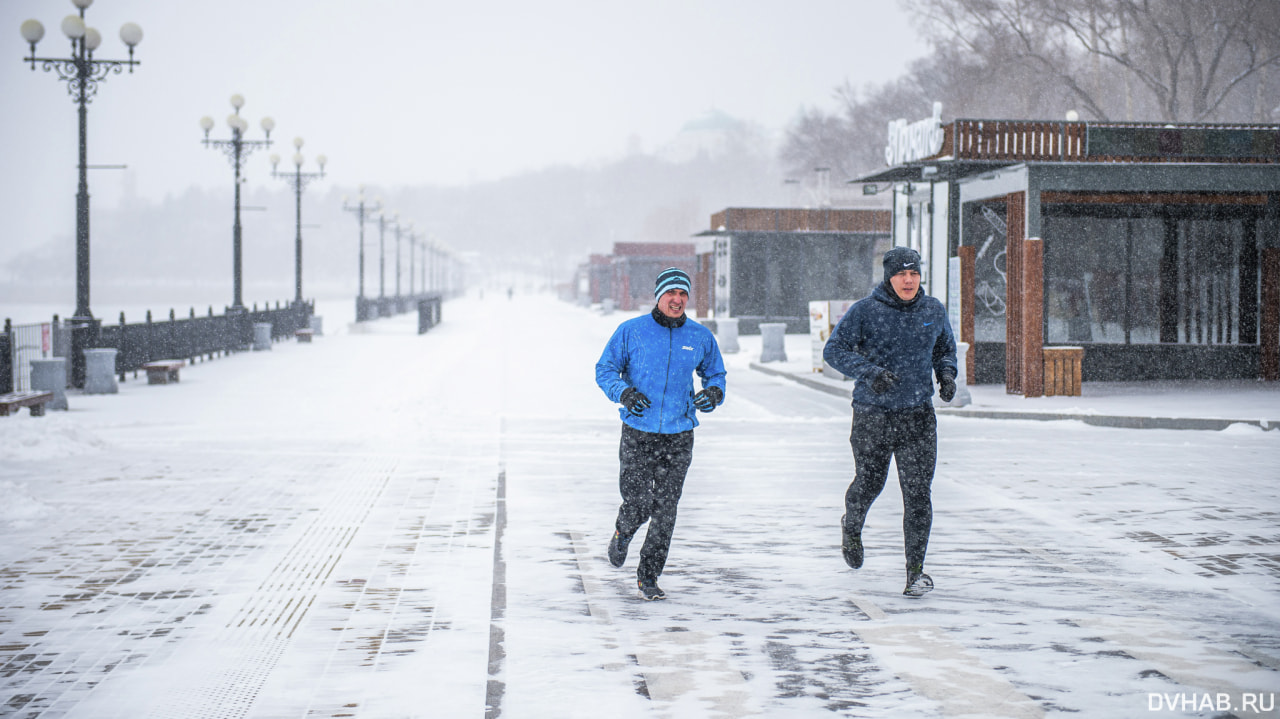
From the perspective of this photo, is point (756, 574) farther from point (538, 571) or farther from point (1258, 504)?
point (1258, 504)

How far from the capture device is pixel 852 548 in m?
7.40

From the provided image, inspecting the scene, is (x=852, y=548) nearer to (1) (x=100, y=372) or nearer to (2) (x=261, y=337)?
(1) (x=100, y=372)

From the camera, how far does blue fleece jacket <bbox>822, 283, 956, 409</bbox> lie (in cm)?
682

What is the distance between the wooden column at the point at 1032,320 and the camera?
19.5 meters

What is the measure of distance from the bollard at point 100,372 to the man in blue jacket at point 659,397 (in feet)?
52.6

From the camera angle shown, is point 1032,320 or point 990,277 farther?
point 990,277

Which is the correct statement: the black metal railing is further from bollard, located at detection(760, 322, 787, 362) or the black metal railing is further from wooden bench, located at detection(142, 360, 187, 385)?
bollard, located at detection(760, 322, 787, 362)

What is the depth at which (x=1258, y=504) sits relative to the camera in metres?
10.1

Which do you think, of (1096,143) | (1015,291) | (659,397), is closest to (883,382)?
(659,397)

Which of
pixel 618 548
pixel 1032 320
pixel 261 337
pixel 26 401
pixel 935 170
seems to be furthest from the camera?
pixel 261 337

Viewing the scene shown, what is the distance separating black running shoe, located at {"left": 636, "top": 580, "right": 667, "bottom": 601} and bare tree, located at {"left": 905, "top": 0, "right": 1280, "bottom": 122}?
39637mm

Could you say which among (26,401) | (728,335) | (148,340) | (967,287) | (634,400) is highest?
(967,287)

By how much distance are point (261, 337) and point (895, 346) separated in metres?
30.1

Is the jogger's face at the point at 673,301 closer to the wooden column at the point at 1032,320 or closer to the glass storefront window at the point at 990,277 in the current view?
the wooden column at the point at 1032,320
